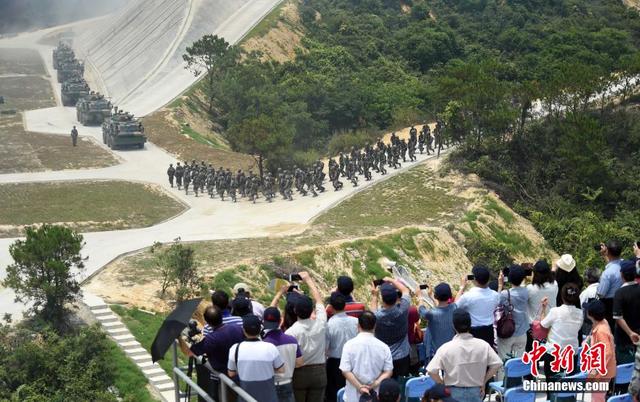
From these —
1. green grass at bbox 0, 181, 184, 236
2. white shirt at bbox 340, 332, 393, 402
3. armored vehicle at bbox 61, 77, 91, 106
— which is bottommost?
green grass at bbox 0, 181, 184, 236

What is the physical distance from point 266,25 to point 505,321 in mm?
73711

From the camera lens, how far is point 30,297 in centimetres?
2883

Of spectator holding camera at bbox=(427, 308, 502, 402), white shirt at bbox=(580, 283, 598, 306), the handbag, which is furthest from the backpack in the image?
spectator holding camera at bbox=(427, 308, 502, 402)

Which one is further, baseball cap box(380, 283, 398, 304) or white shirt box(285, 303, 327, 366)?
baseball cap box(380, 283, 398, 304)

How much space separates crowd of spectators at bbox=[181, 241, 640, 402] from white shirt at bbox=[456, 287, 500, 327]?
0.02 m

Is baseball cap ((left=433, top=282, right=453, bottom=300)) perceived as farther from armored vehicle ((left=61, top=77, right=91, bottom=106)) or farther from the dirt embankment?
armored vehicle ((left=61, top=77, right=91, bottom=106))

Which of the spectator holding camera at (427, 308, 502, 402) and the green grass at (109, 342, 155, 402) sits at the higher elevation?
the spectator holding camera at (427, 308, 502, 402)

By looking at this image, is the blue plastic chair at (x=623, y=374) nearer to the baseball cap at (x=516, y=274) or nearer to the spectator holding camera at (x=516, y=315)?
the spectator holding camera at (x=516, y=315)

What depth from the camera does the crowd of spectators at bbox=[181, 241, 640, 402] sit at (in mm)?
11984

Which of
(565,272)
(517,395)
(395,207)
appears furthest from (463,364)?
(395,207)

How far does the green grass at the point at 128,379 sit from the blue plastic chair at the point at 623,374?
48.2ft

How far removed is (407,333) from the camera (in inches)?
550

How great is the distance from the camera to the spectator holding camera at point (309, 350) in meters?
13.1

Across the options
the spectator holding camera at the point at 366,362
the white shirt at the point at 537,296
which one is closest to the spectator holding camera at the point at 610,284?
the white shirt at the point at 537,296
